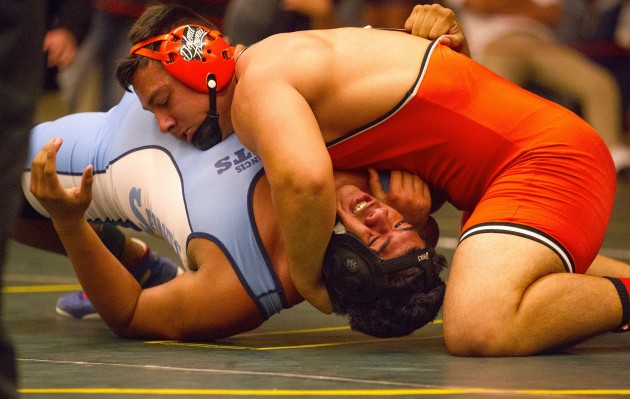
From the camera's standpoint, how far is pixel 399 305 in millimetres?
3541

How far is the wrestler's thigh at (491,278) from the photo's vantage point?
349 cm

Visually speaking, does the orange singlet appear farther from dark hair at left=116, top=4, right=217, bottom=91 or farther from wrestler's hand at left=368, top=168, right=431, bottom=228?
dark hair at left=116, top=4, right=217, bottom=91

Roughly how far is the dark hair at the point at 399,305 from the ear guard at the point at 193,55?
745 millimetres

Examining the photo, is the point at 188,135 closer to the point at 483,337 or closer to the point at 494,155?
the point at 494,155

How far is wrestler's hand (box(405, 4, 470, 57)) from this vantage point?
406cm

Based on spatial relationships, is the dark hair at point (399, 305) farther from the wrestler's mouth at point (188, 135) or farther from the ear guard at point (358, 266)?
the wrestler's mouth at point (188, 135)

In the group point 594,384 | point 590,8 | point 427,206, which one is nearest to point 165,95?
point 427,206

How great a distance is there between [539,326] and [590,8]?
8.07 metres

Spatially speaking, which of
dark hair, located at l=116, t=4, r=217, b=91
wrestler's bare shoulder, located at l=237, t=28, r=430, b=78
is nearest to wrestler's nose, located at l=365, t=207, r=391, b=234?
wrestler's bare shoulder, located at l=237, t=28, r=430, b=78

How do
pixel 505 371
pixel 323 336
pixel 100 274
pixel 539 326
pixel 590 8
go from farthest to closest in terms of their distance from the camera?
pixel 590 8, pixel 323 336, pixel 100 274, pixel 539 326, pixel 505 371

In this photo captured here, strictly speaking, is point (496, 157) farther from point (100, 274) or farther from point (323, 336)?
point (100, 274)

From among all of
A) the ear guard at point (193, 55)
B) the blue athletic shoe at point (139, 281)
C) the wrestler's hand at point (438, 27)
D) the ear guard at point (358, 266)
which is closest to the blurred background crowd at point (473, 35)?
the blue athletic shoe at point (139, 281)

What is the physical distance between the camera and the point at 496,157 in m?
3.79

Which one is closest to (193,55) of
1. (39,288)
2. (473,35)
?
(39,288)
